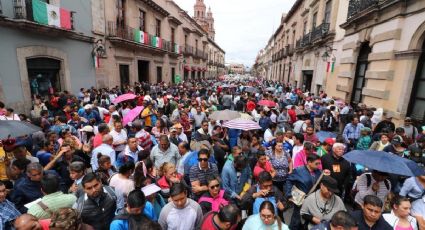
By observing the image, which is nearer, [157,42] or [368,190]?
[368,190]

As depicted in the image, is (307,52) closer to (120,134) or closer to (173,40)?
(173,40)

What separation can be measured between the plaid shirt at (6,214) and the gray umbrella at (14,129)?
127 centimetres

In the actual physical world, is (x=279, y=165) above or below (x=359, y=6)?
below

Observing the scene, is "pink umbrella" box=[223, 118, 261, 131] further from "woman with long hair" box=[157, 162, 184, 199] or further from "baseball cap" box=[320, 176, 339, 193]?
"baseball cap" box=[320, 176, 339, 193]

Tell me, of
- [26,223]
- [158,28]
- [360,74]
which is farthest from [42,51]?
[360,74]

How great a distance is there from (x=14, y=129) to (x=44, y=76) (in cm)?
853

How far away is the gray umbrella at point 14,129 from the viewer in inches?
141

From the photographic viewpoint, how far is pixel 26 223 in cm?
206

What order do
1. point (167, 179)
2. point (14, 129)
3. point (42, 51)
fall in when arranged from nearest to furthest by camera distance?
point (167, 179) → point (14, 129) → point (42, 51)

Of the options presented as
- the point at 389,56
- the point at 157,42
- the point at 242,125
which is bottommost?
the point at 242,125

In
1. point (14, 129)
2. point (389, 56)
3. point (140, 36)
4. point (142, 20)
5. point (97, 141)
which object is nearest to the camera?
point (14, 129)

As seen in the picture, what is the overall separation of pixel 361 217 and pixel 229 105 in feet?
31.0

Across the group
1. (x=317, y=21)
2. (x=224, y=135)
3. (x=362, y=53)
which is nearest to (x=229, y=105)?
(x=224, y=135)

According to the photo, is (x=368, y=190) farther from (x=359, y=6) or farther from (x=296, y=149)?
(x=359, y=6)
